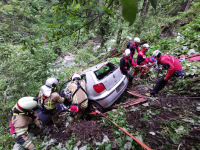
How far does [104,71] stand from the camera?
360 cm

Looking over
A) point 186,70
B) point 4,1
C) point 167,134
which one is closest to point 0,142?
point 167,134

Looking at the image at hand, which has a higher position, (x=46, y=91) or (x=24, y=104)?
(x=46, y=91)

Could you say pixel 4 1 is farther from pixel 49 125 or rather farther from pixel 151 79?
pixel 151 79

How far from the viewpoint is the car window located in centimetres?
343

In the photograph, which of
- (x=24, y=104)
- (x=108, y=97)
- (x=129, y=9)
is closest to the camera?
(x=129, y=9)

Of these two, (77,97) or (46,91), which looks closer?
(46,91)

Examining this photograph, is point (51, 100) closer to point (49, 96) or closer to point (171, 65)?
point (49, 96)

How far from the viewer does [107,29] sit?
8109 millimetres

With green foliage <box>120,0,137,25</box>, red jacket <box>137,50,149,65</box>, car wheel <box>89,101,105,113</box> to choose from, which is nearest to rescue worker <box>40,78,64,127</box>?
car wheel <box>89,101,105,113</box>

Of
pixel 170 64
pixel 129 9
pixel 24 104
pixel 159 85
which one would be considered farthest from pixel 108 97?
pixel 129 9

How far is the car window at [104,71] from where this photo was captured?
3426mm

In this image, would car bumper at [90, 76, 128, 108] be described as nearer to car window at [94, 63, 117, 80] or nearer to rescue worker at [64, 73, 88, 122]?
rescue worker at [64, 73, 88, 122]

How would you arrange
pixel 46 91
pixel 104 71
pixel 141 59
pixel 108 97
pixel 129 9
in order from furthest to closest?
pixel 141 59 < pixel 104 71 < pixel 108 97 < pixel 46 91 < pixel 129 9

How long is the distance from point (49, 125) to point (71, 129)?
1149 millimetres
